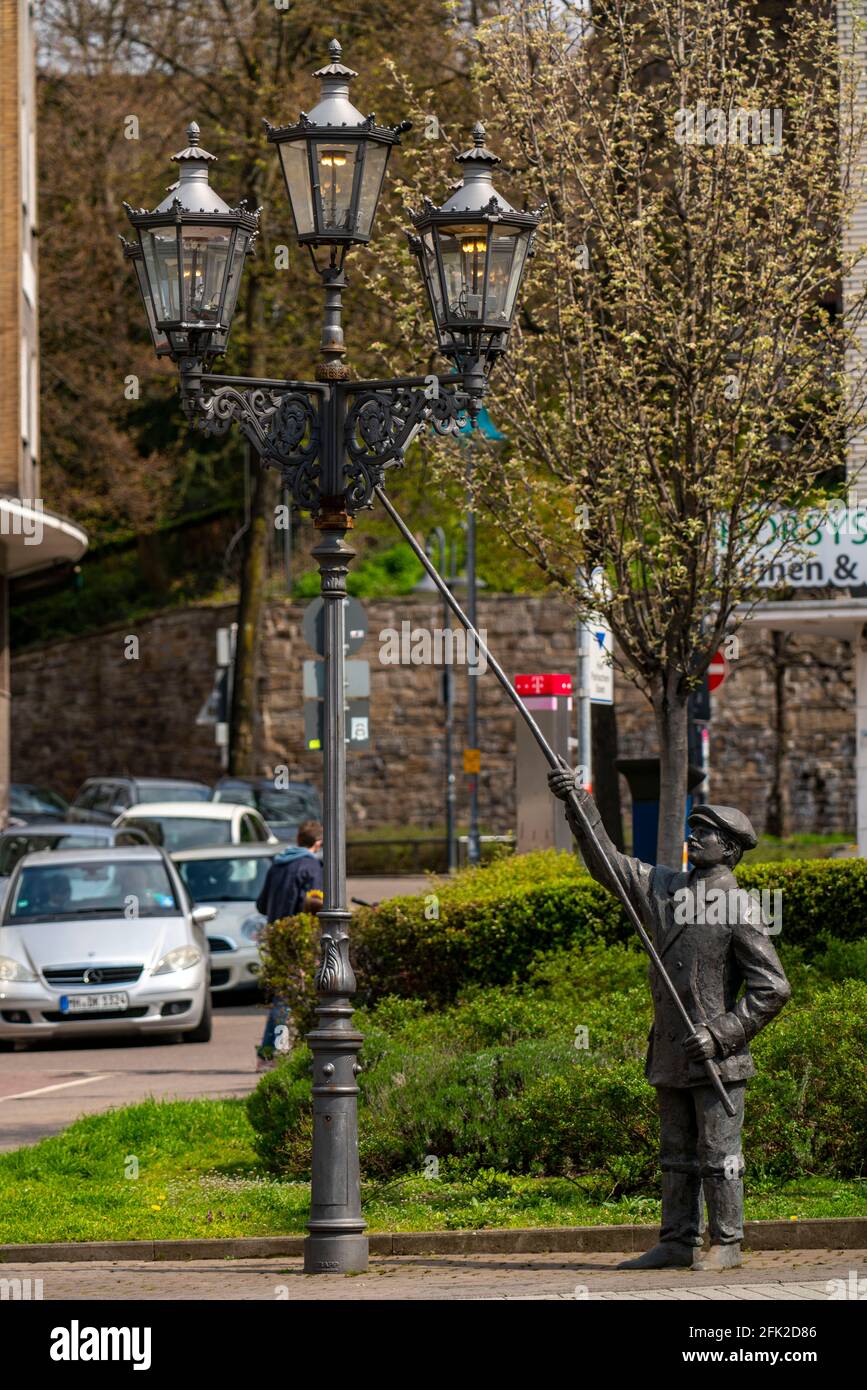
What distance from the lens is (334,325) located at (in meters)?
10.3

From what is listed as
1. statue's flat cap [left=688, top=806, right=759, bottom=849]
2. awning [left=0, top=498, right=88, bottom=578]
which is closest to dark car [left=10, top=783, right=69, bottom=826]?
awning [left=0, top=498, right=88, bottom=578]

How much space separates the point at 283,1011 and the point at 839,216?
21.0ft

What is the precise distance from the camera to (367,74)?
1029 inches

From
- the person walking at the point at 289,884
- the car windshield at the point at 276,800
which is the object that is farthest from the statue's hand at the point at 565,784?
the car windshield at the point at 276,800

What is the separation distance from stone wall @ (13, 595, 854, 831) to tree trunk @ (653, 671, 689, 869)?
27.8m

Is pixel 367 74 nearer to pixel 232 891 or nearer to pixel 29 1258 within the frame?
pixel 232 891

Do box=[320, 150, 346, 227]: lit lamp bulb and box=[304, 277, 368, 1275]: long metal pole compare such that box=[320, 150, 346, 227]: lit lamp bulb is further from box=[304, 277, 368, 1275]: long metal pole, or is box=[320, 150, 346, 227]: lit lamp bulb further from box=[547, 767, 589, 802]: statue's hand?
box=[547, 767, 589, 802]: statue's hand

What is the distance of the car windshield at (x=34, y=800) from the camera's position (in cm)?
4059

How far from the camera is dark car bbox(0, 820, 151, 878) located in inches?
957

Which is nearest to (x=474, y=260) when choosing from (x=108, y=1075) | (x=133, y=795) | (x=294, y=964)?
(x=294, y=964)

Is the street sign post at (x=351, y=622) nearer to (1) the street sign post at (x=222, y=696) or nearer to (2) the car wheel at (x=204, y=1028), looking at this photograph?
(2) the car wheel at (x=204, y=1028)

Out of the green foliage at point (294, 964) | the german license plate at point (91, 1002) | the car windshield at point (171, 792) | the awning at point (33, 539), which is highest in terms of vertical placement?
the awning at point (33, 539)

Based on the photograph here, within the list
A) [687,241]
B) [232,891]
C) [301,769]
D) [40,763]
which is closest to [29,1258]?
[687,241]

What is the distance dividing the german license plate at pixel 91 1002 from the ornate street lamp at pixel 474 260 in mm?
9366
